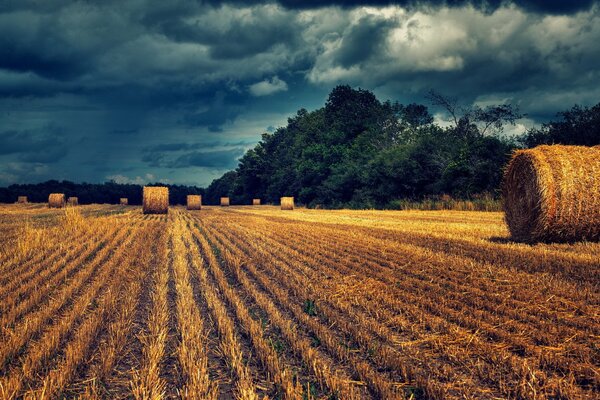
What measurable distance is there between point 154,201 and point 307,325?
88.3 ft

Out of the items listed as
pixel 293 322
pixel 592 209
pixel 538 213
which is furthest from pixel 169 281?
pixel 592 209

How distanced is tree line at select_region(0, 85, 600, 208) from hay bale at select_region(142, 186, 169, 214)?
1708 centimetres

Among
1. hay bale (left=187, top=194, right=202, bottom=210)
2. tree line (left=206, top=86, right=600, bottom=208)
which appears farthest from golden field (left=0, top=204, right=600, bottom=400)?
hay bale (left=187, top=194, right=202, bottom=210)

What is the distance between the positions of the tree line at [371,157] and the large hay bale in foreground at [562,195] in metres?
1.12

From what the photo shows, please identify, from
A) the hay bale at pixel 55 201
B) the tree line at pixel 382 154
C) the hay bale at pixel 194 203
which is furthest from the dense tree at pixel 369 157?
the hay bale at pixel 55 201

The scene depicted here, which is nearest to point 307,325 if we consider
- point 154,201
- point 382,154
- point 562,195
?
point 562,195

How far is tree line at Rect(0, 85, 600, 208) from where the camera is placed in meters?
30.3

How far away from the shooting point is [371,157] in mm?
49812

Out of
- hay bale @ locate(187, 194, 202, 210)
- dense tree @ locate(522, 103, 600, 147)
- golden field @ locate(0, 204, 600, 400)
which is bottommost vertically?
golden field @ locate(0, 204, 600, 400)

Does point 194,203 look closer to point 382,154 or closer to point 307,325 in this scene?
point 382,154

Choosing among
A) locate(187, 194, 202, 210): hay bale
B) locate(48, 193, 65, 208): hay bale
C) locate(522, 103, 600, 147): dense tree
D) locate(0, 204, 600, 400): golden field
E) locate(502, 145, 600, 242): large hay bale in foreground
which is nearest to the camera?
locate(0, 204, 600, 400): golden field

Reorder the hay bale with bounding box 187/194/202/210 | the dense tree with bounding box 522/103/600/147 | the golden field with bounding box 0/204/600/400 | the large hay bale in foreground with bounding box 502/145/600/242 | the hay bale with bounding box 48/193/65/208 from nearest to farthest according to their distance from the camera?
the golden field with bounding box 0/204/600/400, the large hay bale in foreground with bounding box 502/145/600/242, the dense tree with bounding box 522/103/600/147, the hay bale with bounding box 48/193/65/208, the hay bale with bounding box 187/194/202/210

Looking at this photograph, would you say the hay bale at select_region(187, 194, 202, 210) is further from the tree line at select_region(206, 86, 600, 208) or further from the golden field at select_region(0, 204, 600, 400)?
the golden field at select_region(0, 204, 600, 400)

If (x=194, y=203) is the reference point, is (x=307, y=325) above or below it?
below
